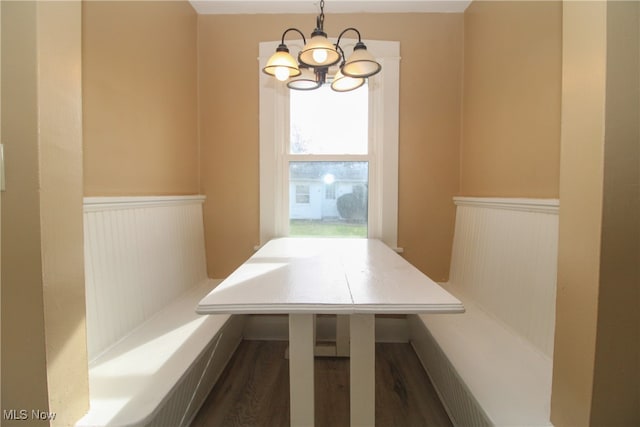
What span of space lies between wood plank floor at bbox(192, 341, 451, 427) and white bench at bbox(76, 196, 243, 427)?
0.38 ft

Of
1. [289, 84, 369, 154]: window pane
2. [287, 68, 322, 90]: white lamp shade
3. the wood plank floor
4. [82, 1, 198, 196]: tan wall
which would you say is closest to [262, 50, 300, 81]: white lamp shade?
[287, 68, 322, 90]: white lamp shade

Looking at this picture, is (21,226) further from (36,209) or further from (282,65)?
(282,65)

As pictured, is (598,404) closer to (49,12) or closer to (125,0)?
(49,12)

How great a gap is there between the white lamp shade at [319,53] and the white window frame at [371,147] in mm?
947

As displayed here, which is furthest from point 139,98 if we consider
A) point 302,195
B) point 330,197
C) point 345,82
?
point 330,197

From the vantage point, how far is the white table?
953 mm

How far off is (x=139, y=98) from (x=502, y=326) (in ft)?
7.73

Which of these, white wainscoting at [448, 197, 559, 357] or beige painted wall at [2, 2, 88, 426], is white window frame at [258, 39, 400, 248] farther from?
beige painted wall at [2, 2, 88, 426]

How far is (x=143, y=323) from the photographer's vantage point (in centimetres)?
161

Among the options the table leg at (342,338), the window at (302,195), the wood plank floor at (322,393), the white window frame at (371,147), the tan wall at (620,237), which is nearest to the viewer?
the tan wall at (620,237)

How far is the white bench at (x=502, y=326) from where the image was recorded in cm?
112

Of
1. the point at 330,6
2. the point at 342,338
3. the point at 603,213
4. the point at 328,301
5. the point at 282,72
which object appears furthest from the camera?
the point at 330,6

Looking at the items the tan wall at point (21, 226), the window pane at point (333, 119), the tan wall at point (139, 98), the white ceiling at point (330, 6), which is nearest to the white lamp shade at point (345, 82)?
the window pane at point (333, 119)

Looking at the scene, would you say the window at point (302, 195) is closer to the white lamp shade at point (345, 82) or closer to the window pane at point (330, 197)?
the window pane at point (330, 197)
